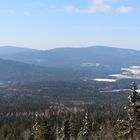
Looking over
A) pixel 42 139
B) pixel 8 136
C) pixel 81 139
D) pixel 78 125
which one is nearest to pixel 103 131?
pixel 78 125

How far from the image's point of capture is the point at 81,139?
10056cm

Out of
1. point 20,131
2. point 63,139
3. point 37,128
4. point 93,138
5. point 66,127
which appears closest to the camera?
point 37,128

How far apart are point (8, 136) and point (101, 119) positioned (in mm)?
63279

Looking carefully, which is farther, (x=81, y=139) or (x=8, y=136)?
(x=8, y=136)

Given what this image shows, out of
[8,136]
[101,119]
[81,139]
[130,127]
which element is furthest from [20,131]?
[130,127]

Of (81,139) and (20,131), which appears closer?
(81,139)

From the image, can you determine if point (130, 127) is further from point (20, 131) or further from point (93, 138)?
point (20, 131)

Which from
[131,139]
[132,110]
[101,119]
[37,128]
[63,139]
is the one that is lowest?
[101,119]

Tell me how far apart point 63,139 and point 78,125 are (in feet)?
180

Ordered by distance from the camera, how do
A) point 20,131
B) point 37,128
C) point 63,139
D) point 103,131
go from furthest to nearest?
point 20,131, point 103,131, point 63,139, point 37,128

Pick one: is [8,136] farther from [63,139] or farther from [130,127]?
[130,127]

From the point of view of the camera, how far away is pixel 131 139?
107 feet

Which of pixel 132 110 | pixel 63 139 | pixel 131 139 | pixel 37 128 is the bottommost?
pixel 63 139

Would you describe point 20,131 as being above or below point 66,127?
below
